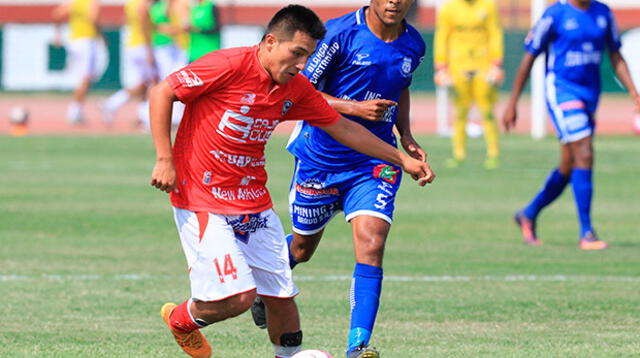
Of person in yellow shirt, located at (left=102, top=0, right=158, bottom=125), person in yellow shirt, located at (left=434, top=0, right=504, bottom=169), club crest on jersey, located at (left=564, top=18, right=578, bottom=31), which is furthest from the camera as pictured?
person in yellow shirt, located at (left=102, top=0, right=158, bottom=125)

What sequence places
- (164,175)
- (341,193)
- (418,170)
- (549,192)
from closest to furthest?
(164,175) → (418,170) → (341,193) → (549,192)

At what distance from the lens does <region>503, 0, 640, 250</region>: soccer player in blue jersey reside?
1210 cm

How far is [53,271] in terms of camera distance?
10.5 meters

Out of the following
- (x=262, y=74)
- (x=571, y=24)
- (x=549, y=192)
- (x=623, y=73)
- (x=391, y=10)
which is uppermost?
(x=391, y=10)

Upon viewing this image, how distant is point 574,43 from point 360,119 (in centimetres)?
479

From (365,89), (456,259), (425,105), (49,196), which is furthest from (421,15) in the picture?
(365,89)

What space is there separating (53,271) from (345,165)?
11.0ft

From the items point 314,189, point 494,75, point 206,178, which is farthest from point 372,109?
point 494,75

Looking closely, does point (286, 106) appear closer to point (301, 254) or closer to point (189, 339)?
point (189, 339)

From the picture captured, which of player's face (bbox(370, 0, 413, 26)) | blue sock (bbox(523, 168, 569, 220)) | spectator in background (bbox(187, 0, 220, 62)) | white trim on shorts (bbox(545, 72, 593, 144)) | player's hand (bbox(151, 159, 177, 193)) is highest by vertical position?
player's face (bbox(370, 0, 413, 26))

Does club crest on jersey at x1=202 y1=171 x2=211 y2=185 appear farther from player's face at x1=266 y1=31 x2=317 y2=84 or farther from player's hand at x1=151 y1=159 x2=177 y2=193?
player's face at x1=266 y1=31 x2=317 y2=84

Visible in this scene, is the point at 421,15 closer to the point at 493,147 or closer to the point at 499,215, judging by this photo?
the point at 493,147

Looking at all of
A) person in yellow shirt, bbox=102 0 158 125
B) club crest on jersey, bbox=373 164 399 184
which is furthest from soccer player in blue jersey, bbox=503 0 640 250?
person in yellow shirt, bbox=102 0 158 125

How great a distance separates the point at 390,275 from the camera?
10539 millimetres
